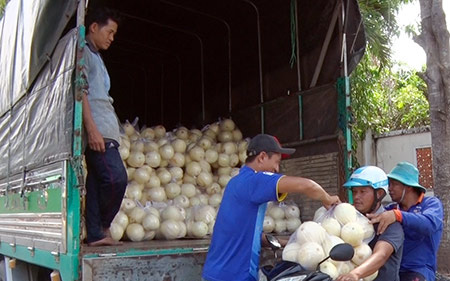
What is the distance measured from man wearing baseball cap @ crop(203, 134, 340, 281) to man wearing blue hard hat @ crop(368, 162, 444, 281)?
0.52 metres

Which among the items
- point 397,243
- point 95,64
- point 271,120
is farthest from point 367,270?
point 271,120

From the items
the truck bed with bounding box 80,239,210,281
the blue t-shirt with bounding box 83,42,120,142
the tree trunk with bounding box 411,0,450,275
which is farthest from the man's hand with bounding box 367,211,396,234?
the tree trunk with bounding box 411,0,450,275

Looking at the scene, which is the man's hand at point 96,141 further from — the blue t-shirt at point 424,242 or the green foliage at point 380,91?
the green foliage at point 380,91

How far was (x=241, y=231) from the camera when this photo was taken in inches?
115

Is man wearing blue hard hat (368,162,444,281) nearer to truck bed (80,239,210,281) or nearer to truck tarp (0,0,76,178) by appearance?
truck bed (80,239,210,281)

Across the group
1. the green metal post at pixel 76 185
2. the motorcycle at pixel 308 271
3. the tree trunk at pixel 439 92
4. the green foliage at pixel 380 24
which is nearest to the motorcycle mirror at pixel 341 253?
the motorcycle at pixel 308 271

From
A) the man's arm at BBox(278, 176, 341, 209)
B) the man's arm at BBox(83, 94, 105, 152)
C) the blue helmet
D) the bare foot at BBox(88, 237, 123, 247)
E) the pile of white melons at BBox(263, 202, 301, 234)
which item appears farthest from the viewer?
the pile of white melons at BBox(263, 202, 301, 234)

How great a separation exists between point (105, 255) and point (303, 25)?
2718 mm

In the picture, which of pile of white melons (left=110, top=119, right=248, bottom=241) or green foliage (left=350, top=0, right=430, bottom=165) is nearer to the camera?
pile of white melons (left=110, top=119, right=248, bottom=241)

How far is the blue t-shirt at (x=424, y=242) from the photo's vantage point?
3014mm

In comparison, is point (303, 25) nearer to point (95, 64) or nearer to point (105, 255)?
point (95, 64)

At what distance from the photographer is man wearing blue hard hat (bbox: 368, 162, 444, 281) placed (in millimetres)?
2996

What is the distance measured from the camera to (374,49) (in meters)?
9.45

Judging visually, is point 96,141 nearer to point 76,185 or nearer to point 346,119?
point 76,185
